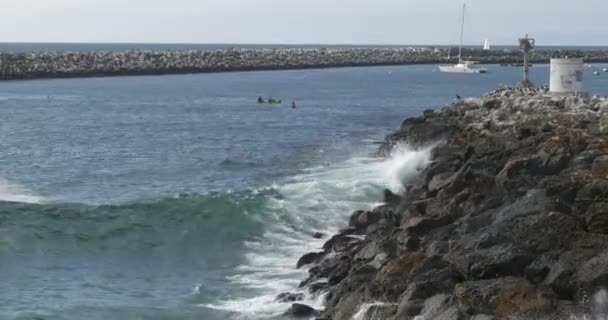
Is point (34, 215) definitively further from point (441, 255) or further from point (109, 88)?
point (109, 88)

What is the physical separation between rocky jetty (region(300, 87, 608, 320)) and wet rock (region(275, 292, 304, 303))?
31cm

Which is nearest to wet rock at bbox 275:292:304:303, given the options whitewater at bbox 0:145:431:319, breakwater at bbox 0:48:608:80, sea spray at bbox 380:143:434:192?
whitewater at bbox 0:145:431:319

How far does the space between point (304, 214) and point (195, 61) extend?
228 ft

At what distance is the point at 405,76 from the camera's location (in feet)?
286

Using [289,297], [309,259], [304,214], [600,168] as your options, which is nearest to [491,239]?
[289,297]

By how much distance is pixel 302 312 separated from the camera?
13523 mm

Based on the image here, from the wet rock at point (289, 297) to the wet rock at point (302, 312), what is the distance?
0.75 meters

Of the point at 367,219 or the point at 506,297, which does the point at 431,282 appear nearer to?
the point at 506,297

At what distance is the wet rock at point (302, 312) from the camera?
44.2 feet

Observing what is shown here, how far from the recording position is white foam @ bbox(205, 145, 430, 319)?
15.3 metres

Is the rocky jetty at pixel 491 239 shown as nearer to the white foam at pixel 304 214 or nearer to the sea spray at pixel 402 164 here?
the white foam at pixel 304 214

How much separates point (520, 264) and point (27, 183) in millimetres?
18328

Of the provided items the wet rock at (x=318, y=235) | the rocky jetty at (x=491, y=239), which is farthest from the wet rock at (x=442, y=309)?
the wet rock at (x=318, y=235)

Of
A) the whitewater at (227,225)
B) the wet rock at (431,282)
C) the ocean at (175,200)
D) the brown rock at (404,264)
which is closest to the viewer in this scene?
the wet rock at (431,282)
